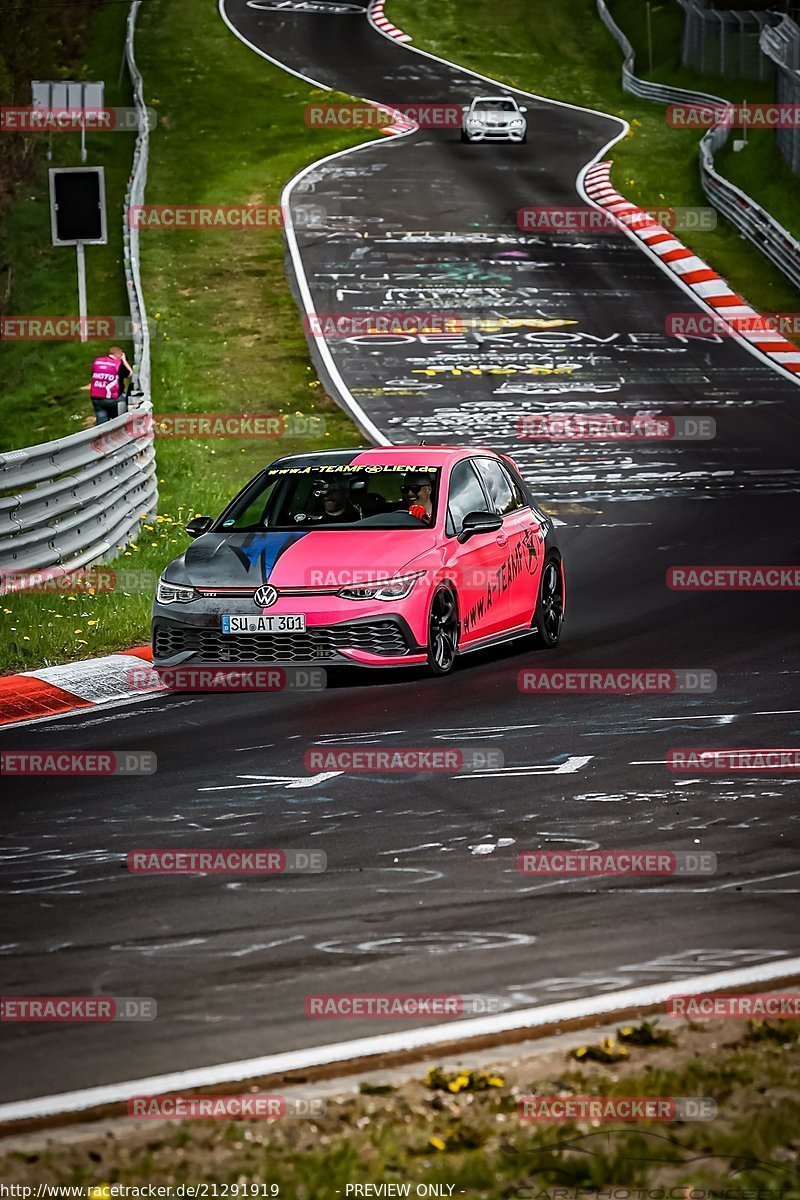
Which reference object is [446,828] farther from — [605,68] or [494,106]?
[605,68]

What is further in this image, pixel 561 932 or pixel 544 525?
pixel 544 525

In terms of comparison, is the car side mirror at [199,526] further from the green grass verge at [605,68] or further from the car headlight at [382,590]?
the green grass verge at [605,68]

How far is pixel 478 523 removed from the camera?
536 inches

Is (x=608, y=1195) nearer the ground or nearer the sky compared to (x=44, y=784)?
nearer the sky

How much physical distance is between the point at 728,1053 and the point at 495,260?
34.8 meters

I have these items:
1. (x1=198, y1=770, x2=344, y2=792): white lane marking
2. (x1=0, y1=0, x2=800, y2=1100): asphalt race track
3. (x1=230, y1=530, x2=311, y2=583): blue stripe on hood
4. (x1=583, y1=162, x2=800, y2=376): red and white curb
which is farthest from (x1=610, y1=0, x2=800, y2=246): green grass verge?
(x1=198, y1=770, x2=344, y2=792): white lane marking

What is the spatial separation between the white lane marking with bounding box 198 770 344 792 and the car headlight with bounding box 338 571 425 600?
2.63m

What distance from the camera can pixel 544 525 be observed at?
15.1 m

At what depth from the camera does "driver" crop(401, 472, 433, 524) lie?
45.3 feet

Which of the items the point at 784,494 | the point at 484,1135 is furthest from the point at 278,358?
the point at 484,1135

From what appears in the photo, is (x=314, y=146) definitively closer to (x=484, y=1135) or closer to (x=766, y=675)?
(x=766, y=675)

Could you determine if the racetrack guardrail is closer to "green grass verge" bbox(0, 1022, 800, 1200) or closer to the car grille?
the car grille

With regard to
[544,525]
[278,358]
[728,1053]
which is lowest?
[278,358]

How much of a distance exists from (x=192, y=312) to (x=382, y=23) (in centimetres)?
3732
